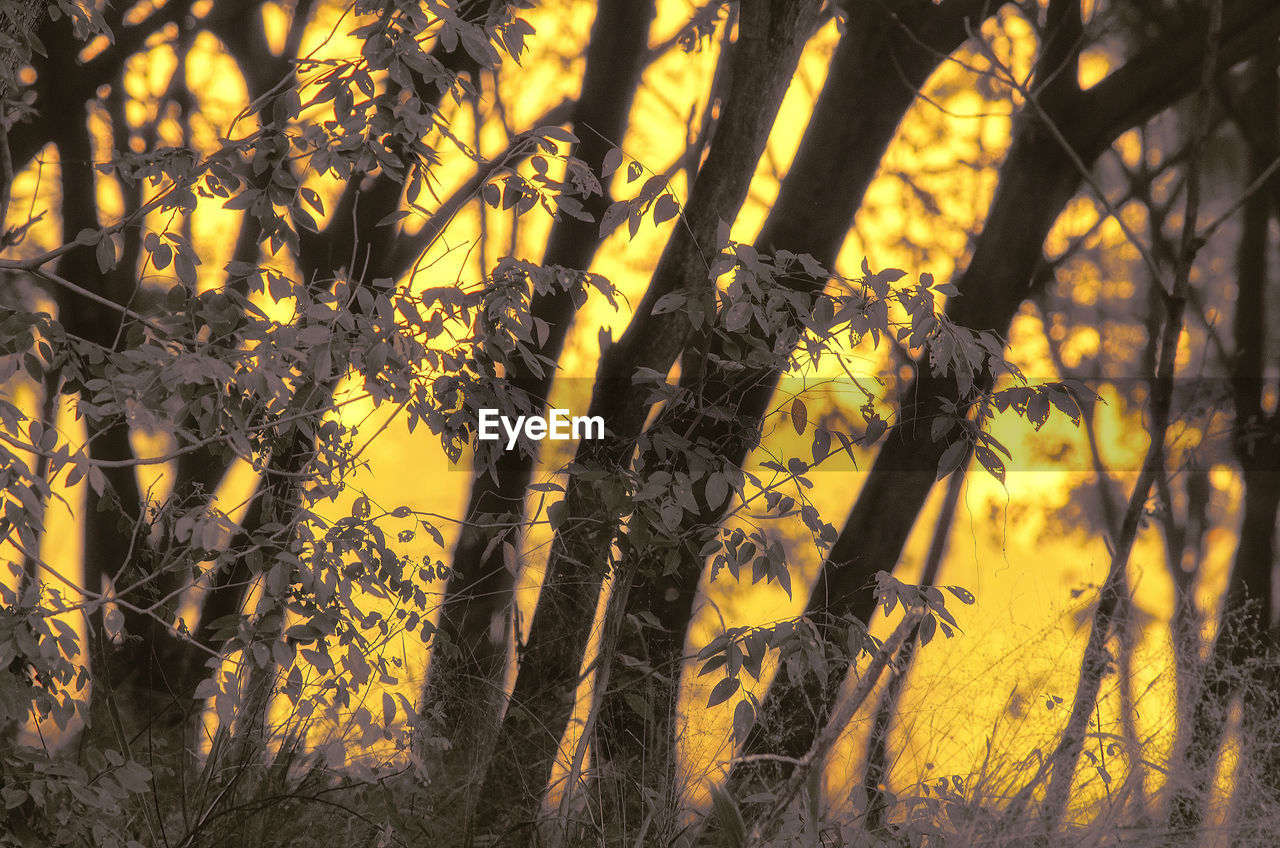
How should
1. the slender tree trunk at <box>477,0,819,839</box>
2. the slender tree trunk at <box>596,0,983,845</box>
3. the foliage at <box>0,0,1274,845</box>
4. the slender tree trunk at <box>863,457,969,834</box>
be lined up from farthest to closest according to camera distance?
the slender tree trunk at <box>596,0,983,845</box>
the slender tree trunk at <box>477,0,819,839</box>
the slender tree trunk at <box>863,457,969,834</box>
the foliage at <box>0,0,1274,845</box>

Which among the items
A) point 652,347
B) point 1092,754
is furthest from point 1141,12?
point 1092,754

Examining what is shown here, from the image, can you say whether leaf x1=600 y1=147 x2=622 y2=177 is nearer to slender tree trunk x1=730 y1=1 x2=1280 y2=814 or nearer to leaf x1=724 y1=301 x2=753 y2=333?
leaf x1=724 y1=301 x2=753 y2=333

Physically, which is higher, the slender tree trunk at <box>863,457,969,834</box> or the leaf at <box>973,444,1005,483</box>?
the leaf at <box>973,444,1005,483</box>

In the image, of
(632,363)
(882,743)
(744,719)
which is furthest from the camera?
(632,363)

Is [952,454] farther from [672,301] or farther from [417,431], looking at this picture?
[417,431]

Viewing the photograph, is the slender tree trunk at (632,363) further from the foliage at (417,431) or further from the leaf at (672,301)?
the leaf at (672,301)

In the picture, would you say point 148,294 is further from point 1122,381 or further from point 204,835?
point 1122,381

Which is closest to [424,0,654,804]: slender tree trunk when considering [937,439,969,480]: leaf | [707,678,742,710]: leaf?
[707,678,742,710]: leaf

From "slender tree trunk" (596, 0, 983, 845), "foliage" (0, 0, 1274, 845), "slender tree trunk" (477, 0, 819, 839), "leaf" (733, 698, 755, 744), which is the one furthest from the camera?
"slender tree trunk" (596, 0, 983, 845)

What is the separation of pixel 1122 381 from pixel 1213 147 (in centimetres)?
62

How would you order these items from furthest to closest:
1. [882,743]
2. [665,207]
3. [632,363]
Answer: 1. [632,363]
2. [882,743]
3. [665,207]

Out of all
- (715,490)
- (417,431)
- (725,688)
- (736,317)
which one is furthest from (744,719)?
(417,431)

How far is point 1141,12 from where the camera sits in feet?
7.63

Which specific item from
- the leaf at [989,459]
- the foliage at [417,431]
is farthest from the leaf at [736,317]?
the leaf at [989,459]
